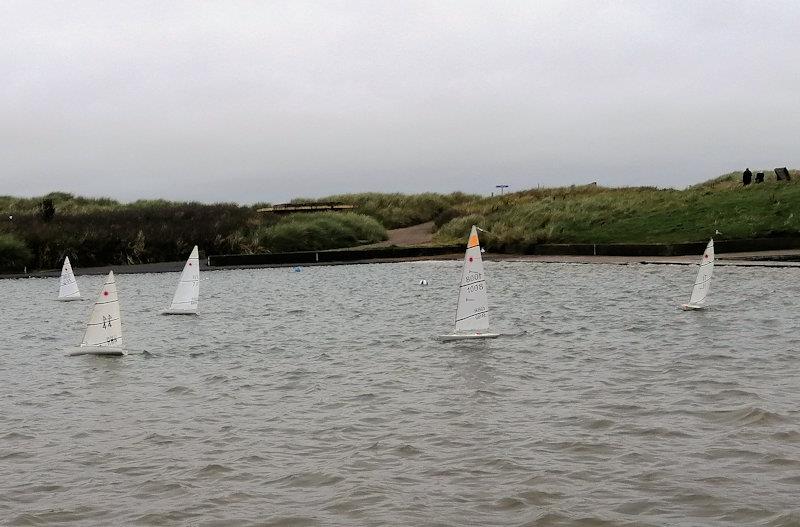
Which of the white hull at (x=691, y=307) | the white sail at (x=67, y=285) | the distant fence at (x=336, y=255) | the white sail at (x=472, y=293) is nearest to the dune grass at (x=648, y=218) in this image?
the distant fence at (x=336, y=255)

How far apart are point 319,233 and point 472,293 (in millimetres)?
39463

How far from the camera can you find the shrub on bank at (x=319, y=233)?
5622cm

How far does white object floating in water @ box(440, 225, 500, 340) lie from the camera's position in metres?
19.2

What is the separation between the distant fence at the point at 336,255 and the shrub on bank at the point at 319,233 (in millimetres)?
3327

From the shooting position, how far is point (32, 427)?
12.6 m

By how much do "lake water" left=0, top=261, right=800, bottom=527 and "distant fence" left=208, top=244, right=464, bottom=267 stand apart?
2635 centimetres

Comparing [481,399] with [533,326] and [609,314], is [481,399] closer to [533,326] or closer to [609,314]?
[533,326]

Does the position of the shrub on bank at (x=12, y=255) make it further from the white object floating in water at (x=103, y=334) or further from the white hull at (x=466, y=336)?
the white hull at (x=466, y=336)

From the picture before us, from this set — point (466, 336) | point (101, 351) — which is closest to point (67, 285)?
point (101, 351)

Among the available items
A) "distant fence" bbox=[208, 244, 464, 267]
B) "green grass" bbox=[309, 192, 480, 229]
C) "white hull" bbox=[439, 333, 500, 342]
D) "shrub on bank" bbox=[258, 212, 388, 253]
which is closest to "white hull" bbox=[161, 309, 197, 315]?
"white hull" bbox=[439, 333, 500, 342]

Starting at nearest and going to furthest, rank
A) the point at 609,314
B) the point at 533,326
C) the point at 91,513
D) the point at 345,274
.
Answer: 1. the point at 91,513
2. the point at 533,326
3. the point at 609,314
4. the point at 345,274

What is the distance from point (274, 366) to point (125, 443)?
20.2 ft

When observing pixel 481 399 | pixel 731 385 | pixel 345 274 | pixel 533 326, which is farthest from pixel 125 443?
pixel 345 274

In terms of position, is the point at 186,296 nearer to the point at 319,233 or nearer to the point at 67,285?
the point at 67,285
